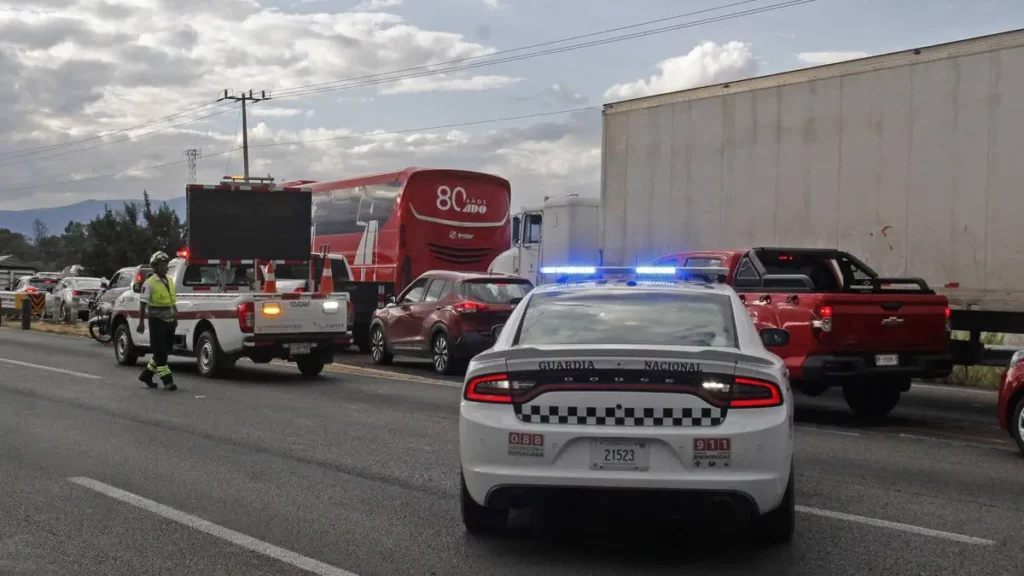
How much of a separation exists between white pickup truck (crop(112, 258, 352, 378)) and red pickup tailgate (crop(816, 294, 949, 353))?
326 inches

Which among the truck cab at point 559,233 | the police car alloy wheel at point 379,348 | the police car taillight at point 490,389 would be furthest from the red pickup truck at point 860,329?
the truck cab at point 559,233

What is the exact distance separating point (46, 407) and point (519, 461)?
923cm

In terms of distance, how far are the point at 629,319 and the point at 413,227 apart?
61.8ft

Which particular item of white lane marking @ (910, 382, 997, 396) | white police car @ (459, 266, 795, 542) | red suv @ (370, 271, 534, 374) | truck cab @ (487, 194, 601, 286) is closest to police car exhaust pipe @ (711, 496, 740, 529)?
white police car @ (459, 266, 795, 542)

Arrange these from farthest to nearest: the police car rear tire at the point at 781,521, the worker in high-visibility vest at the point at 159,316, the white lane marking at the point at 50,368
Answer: the white lane marking at the point at 50,368
the worker in high-visibility vest at the point at 159,316
the police car rear tire at the point at 781,521

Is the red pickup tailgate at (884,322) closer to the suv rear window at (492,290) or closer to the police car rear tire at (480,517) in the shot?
the police car rear tire at (480,517)

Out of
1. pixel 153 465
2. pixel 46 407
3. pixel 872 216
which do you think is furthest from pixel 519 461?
pixel 872 216

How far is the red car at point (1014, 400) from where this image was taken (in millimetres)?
10047

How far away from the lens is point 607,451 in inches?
235

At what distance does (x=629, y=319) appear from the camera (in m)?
7.03

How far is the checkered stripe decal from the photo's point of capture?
5973 millimetres

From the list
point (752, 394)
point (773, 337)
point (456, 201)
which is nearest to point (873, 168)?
point (773, 337)

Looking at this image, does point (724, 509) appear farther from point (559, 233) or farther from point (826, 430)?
point (559, 233)

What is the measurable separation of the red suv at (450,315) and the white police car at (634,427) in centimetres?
1222
